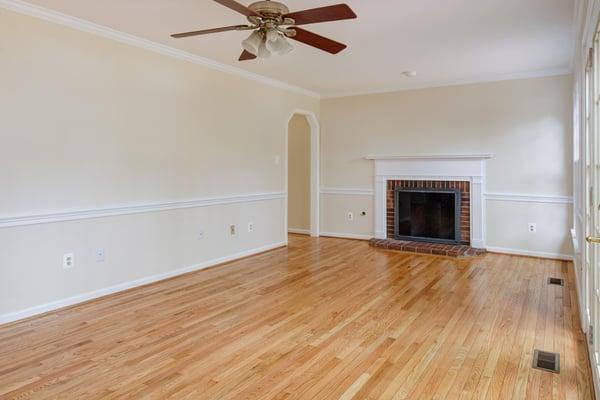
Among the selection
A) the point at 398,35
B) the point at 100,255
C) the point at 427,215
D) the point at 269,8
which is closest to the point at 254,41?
the point at 269,8

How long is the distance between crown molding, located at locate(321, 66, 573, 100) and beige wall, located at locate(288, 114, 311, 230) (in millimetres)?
707

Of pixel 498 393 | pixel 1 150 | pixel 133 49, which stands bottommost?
pixel 498 393

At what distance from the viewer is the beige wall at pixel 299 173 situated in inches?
280

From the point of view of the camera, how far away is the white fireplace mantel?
5559 mm

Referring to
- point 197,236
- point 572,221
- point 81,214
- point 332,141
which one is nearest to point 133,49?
point 81,214

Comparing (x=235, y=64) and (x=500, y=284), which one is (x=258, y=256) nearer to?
(x=235, y=64)

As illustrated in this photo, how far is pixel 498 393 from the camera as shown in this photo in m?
2.10

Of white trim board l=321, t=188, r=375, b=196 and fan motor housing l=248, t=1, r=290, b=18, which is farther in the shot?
white trim board l=321, t=188, r=375, b=196

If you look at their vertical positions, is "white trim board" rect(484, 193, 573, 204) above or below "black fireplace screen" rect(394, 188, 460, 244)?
above

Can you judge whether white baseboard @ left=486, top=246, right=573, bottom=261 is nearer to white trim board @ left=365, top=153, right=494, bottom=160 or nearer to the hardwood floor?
the hardwood floor

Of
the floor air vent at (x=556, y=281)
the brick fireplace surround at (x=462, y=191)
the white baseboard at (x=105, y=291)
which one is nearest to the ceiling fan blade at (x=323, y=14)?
the white baseboard at (x=105, y=291)

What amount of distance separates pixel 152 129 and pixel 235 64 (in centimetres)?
138

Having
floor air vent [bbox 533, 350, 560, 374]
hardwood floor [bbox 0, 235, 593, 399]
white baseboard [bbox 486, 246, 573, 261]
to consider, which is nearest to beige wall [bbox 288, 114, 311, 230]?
hardwood floor [bbox 0, 235, 593, 399]

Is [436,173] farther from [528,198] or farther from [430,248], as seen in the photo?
[528,198]
